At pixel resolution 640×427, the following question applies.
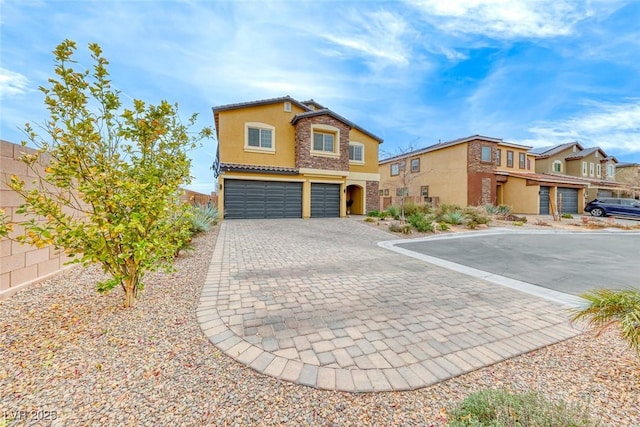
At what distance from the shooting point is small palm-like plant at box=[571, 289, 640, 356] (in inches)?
78.3

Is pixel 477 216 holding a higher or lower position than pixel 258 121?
lower

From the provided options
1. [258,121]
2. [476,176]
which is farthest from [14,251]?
[476,176]

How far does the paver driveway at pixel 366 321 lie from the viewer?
2.36 meters

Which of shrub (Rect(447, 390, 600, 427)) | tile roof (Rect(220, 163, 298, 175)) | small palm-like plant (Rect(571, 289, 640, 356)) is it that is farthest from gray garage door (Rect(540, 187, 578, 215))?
shrub (Rect(447, 390, 600, 427))

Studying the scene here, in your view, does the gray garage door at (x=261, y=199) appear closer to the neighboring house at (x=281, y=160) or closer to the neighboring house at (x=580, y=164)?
the neighboring house at (x=281, y=160)

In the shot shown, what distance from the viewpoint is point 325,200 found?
675 inches

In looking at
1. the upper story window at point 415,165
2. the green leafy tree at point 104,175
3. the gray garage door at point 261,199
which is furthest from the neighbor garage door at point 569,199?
the green leafy tree at point 104,175

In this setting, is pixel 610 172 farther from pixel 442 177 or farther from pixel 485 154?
pixel 442 177

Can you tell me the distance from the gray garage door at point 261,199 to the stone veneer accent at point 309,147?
65.5 inches

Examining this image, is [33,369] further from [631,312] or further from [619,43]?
[619,43]

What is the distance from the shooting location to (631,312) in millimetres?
2105

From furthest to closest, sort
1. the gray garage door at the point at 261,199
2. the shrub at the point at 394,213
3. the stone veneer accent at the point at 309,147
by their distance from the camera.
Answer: the stone veneer accent at the point at 309,147
the shrub at the point at 394,213
the gray garage door at the point at 261,199

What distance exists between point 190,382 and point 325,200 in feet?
50.1

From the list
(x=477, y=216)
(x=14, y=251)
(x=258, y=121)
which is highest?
(x=258, y=121)
